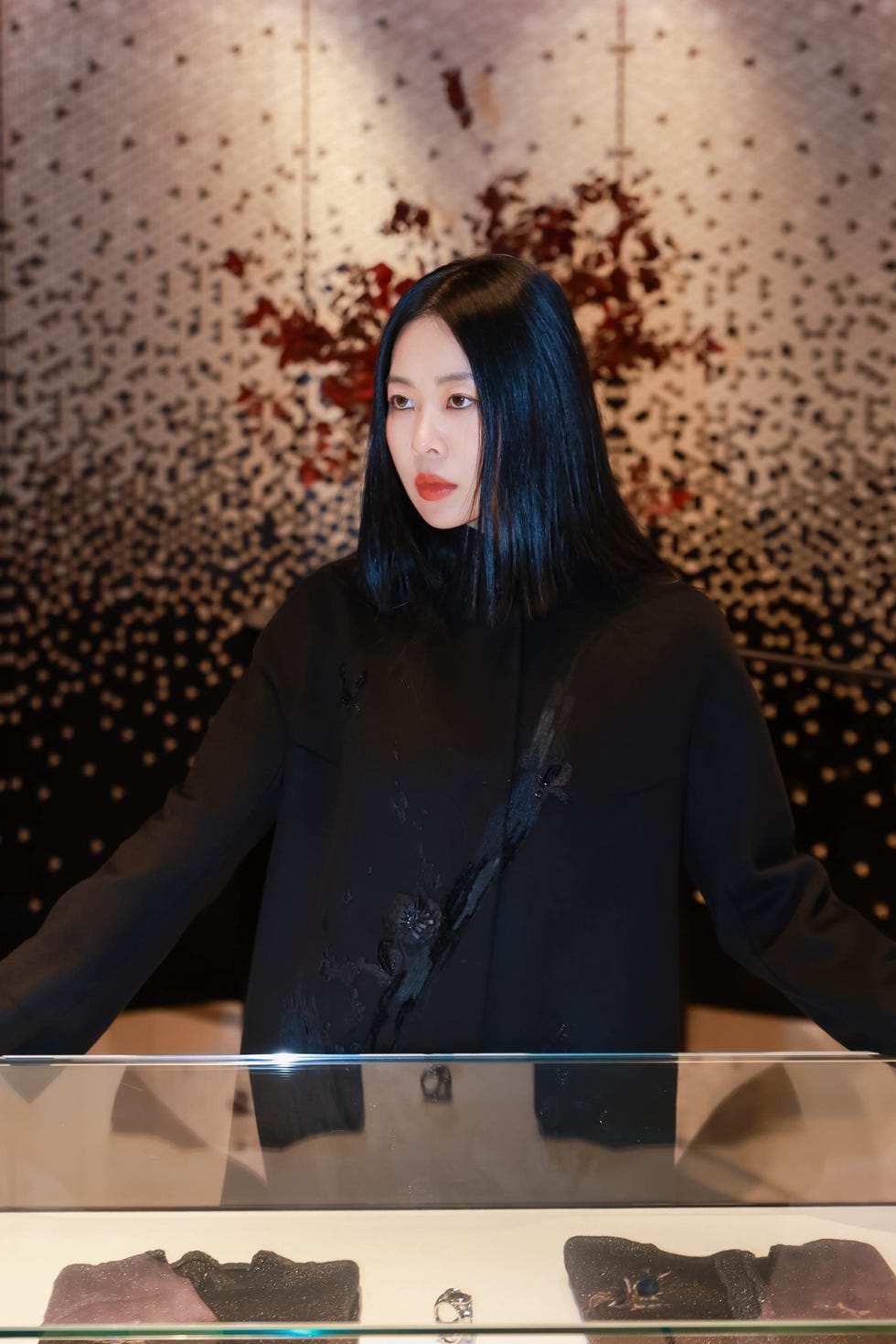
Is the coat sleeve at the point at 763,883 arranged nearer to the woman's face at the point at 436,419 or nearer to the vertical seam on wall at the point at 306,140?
the woman's face at the point at 436,419

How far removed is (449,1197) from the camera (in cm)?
88

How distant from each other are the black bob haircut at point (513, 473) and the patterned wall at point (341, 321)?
5.77ft

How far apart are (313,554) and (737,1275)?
2790mm

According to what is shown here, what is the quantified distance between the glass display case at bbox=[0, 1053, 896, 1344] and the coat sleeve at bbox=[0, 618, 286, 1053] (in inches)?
9.7

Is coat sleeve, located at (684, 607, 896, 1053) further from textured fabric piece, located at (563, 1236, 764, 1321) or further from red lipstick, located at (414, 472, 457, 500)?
textured fabric piece, located at (563, 1236, 764, 1321)

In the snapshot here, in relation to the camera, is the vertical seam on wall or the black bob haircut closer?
the black bob haircut

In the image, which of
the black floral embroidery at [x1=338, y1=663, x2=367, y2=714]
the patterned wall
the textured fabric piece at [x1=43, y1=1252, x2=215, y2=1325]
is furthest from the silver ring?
the patterned wall

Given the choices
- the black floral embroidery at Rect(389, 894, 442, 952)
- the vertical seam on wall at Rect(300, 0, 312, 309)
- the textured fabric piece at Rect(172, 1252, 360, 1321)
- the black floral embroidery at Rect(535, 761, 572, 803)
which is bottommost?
the textured fabric piece at Rect(172, 1252, 360, 1321)

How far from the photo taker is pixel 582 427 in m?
1.41

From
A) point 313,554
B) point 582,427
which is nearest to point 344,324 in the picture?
point 313,554

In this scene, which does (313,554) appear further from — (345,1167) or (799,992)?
(345,1167)

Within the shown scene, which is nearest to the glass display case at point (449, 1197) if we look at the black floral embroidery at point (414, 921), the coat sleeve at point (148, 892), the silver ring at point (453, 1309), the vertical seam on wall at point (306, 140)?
the silver ring at point (453, 1309)

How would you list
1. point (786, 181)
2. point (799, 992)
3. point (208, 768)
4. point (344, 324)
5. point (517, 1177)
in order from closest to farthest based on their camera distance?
point (517, 1177)
point (799, 992)
point (208, 768)
point (344, 324)
point (786, 181)

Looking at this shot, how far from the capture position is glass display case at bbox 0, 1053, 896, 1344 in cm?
76
